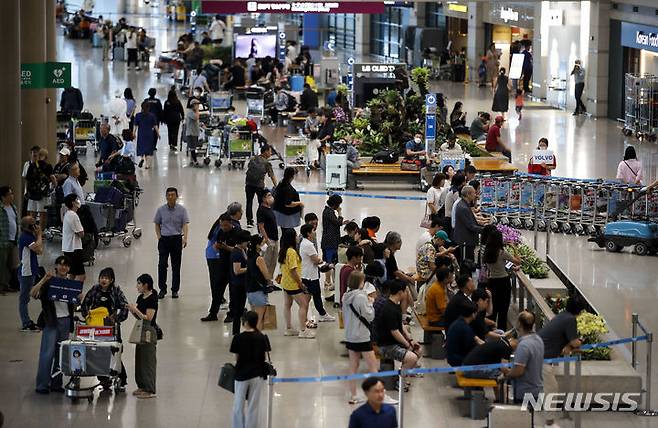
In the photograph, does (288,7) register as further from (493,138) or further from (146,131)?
(493,138)

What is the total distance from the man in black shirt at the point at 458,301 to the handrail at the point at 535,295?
1.03 m

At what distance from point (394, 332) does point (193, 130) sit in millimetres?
16650

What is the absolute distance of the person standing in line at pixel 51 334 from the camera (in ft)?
47.0

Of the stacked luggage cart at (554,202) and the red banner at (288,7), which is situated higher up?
the red banner at (288,7)

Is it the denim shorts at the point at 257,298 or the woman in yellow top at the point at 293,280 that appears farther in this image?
the woman in yellow top at the point at 293,280

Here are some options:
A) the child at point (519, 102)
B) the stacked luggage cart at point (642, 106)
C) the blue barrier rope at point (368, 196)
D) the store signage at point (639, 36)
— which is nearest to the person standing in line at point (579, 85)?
the child at point (519, 102)

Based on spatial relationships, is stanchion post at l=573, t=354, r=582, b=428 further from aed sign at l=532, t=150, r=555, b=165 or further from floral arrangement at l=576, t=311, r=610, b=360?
aed sign at l=532, t=150, r=555, b=165

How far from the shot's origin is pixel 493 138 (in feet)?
93.6

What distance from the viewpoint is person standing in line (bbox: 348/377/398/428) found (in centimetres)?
1044

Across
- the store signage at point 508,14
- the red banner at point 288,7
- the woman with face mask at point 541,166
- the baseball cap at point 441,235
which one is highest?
the store signage at point 508,14

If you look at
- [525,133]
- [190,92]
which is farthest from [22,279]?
[190,92]

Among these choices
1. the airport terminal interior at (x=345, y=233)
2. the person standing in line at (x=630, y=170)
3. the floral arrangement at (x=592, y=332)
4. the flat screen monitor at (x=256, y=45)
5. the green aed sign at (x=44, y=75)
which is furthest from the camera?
the flat screen monitor at (x=256, y=45)

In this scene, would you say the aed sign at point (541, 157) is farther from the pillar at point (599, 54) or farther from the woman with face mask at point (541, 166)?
the pillar at point (599, 54)

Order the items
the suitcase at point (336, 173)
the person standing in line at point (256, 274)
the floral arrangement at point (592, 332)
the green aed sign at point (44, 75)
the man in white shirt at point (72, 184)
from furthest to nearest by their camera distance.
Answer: the suitcase at point (336, 173), the green aed sign at point (44, 75), the man in white shirt at point (72, 184), the person standing in line at point (256, 274), the floral arrangement at point (592, 332)
